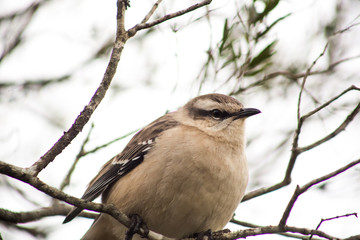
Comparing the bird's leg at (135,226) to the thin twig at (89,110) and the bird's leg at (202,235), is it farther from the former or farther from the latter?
the thin twig at (89,110)

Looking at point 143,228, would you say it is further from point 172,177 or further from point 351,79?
point 351,79

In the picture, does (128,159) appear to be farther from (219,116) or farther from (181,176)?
(219,116)

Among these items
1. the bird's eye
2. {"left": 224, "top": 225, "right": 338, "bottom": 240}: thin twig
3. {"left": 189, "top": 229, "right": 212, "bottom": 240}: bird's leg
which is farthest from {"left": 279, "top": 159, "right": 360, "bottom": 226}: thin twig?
the bird's eye

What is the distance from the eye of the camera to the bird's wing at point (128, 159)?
6250 mm

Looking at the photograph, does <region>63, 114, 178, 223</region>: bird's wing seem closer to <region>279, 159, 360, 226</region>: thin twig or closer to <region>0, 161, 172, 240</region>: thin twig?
<region>0, 161, 172, 240</region>: thin twig

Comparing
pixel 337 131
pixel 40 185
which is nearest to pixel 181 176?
pixel 337 131

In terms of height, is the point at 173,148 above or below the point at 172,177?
above

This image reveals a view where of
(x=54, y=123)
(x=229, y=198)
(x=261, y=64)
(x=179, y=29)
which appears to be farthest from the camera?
(x=54, y=123)

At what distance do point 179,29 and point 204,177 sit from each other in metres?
1.98

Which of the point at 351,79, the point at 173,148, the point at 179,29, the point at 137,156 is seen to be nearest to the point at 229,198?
the point at 173,148

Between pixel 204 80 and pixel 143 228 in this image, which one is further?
pixel 204 80

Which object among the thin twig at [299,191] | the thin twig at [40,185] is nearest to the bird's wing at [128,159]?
the thin twig at [40,185]

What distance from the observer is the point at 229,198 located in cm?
566

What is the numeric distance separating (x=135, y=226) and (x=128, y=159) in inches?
51.7
